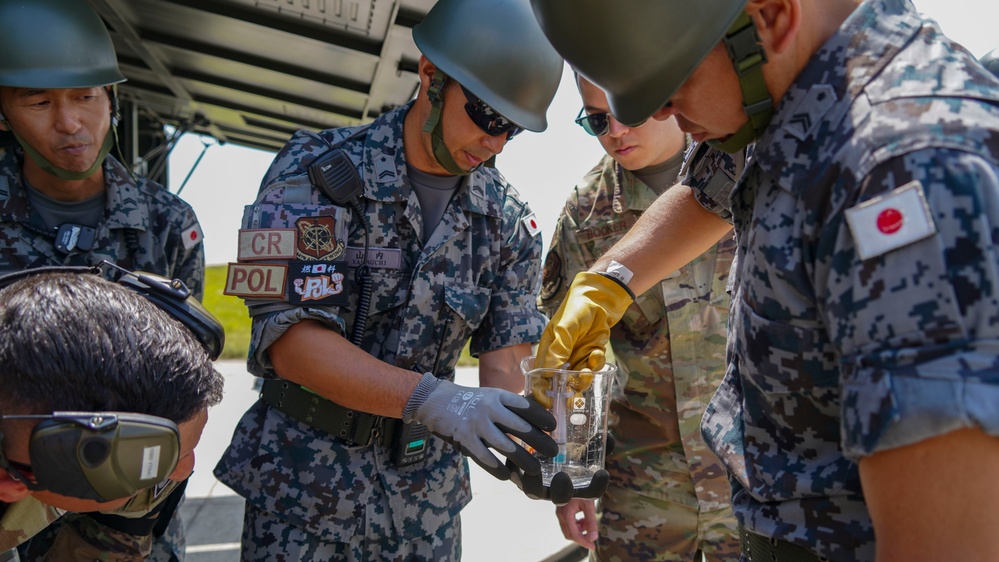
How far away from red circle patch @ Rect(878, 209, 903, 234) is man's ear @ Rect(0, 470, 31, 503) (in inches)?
59.9

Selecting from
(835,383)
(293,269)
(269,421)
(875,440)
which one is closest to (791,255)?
(835,383)

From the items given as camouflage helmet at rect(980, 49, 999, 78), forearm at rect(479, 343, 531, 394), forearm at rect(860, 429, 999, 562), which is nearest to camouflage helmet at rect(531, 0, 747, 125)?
forearm at rect(860, 429, 999, 562)

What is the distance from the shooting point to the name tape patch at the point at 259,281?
2.27 metres

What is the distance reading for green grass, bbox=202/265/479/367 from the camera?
33.9ft

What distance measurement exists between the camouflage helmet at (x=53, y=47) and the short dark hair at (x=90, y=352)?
1.66m

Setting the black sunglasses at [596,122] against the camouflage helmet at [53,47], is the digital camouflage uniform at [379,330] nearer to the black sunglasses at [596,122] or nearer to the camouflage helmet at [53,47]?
the black sunglasses at [596,122]

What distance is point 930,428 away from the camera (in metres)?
0.98

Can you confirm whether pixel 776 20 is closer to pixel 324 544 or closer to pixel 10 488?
pixel 10 488

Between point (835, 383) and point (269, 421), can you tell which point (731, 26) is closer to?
point (835, 383)

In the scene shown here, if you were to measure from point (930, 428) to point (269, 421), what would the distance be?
1980 millimetres

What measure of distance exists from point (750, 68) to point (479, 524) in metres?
4.09

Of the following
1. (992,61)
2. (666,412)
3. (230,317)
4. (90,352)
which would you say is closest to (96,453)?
(90,352)

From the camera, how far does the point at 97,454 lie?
4.53ft

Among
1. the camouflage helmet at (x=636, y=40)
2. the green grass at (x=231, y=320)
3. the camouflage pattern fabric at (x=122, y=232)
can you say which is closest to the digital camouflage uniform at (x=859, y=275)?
the camouflage helmet at (x=636, y=40)
